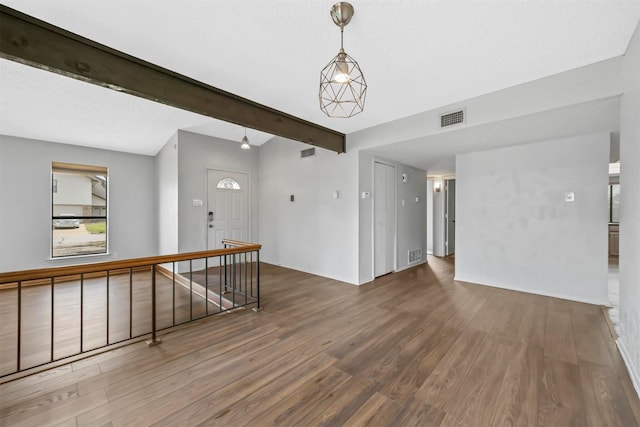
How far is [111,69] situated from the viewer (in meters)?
2.17

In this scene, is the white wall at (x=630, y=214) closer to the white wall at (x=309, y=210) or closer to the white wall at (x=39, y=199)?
the white wall at (x=309, y=210)

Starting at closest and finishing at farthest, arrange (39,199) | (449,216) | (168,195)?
(39,199) → (168,195) → (449,216)

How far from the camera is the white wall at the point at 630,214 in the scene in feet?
6.26

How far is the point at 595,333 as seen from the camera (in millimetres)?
2650

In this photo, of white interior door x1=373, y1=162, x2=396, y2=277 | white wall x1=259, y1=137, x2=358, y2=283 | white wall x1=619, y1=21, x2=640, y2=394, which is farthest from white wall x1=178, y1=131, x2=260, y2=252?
white wall x1=619, y1=21, x2=640, y2=394

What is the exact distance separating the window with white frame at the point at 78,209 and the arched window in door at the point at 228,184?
2.38 metres

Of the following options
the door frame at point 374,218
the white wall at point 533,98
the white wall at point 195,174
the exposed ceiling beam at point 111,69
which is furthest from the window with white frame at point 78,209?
the white wall at point 533,98

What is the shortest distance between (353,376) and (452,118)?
3.15 meters

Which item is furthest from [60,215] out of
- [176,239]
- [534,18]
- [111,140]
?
[534,18]

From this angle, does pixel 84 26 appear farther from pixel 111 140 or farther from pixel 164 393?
pixel 111 140

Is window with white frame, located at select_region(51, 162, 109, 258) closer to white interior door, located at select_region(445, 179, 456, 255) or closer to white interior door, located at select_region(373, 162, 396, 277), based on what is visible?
white interior door, located at select_region(373, 162, 396, 277)

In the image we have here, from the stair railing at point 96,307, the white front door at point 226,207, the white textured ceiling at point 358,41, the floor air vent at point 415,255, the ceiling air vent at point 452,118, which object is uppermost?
the white textured ceiling at point 358,41

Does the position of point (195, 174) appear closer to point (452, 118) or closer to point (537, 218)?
point (452, 118)

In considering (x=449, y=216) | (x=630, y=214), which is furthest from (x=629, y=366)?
(x=449, y=216)
